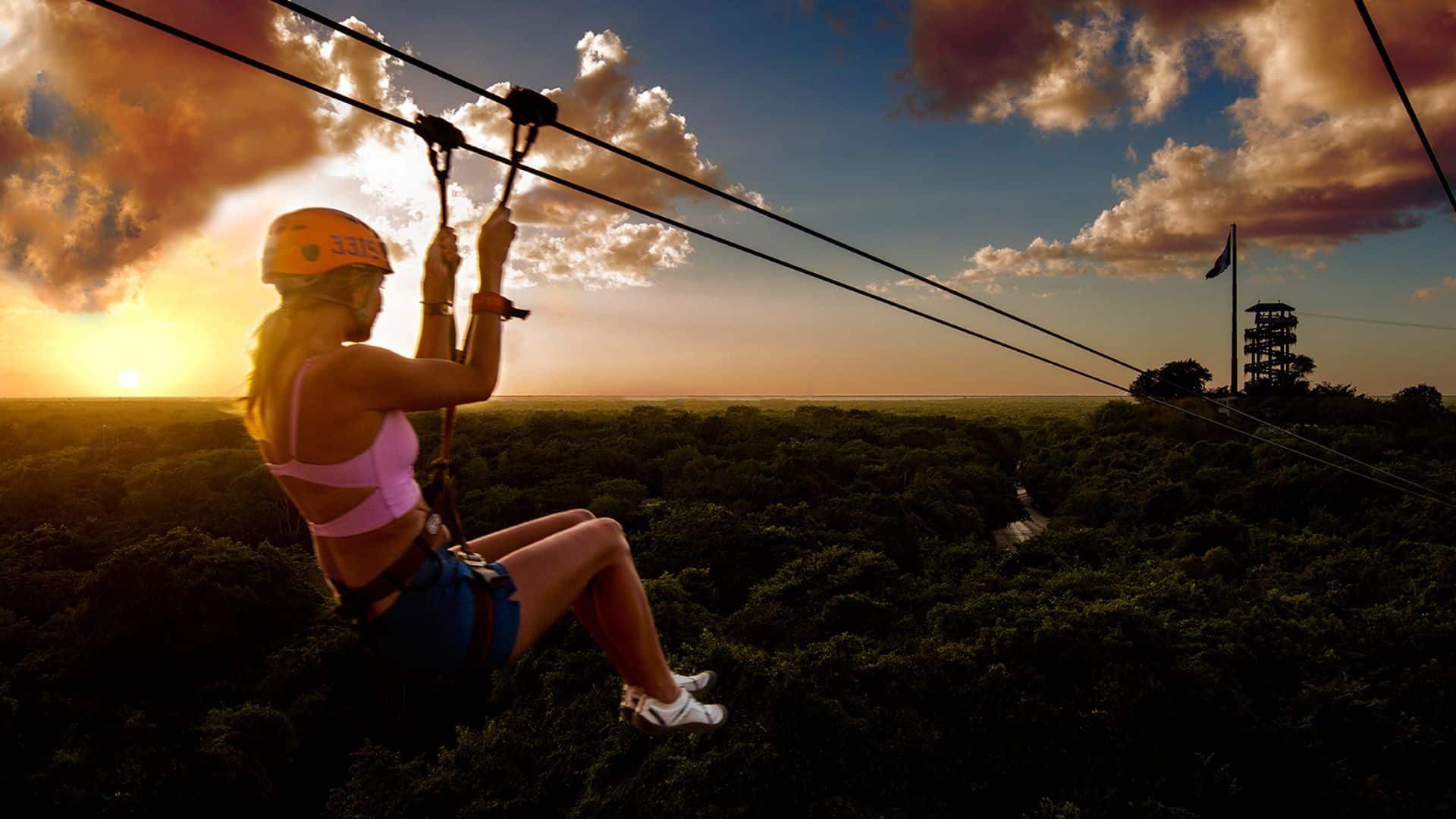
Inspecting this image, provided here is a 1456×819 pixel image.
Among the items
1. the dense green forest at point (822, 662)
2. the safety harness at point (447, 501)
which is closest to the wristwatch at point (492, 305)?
the safety harness at point (447, 501)

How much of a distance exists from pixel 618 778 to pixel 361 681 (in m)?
7.83

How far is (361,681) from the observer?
15.1 m

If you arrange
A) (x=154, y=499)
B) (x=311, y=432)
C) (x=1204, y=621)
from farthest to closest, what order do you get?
(x=154, y=499), (x=1204, y=621), (x=311, y=432)

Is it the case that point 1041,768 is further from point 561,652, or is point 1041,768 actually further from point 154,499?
point 154,499

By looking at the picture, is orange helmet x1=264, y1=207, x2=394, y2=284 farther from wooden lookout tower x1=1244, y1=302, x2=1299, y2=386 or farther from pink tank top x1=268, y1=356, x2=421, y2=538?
wooden lookout tower x1=1244, y1=302, x2=1299, y2=386

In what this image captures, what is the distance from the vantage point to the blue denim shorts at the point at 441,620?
3.00 meters

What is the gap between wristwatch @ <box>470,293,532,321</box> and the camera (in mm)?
3297

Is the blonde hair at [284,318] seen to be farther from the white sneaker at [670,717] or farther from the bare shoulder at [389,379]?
the white sneaker at [670,717]

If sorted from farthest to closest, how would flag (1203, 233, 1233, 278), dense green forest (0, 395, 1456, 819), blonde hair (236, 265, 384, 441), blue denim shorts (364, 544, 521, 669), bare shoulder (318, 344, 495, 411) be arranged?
1. flag (1203, 233, 1233, 278)
2. dense green forest (0, 395, 1456, 819)
3. blue denim shorts (364, 544, 521, 669)
4. blonde hair (236, 265, 384, 441)
5. bare shoulder (318, 344, 495, 411)

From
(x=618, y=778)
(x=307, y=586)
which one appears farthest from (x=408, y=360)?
(x=307, y=586)

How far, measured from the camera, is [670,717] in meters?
3.72

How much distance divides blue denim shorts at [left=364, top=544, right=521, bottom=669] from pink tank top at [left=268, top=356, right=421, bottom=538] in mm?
280

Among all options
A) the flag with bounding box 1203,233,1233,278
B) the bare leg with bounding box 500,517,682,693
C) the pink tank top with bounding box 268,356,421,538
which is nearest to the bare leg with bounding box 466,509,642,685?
the bare leg with bounding box 500,517,682,693

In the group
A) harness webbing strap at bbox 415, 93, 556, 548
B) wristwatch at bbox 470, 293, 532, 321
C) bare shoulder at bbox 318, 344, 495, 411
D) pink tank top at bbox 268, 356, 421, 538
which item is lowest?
pink tank top at bbox 268, 356, 421, 538
